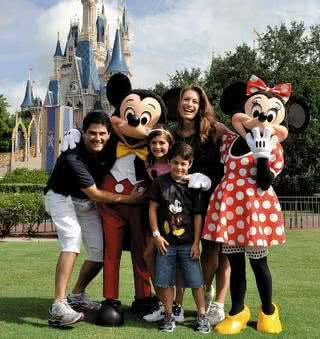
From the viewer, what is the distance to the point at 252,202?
12.9 feet

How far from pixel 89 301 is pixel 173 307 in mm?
857

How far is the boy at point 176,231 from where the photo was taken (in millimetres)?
3975

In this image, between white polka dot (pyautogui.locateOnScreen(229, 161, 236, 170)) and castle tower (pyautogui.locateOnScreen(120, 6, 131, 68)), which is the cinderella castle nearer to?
castle tower (pyautogui.locateOnScreen(120, 6, 131, 68))

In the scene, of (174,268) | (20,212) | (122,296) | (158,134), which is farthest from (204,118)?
(20,212)

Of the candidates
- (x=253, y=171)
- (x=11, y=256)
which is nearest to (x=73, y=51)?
(x=11, y=256)

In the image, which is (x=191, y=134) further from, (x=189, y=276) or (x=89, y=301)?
(x=89, y=301)

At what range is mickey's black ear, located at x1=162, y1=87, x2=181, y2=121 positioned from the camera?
480 cm

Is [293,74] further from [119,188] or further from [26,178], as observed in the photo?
[119,188]

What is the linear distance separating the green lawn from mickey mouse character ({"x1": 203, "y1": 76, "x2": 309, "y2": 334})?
0.25 m

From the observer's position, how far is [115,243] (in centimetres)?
430

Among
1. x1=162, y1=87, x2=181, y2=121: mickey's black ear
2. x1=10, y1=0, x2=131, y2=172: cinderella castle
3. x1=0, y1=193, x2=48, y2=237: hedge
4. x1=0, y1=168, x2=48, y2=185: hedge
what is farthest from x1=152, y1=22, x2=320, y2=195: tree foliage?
x1=10, y1=0, x2=131, y2=172: cinderella castle

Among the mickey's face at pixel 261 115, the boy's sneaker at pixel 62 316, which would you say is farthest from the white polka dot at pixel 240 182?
the boy's sneaker at pixel 62 316

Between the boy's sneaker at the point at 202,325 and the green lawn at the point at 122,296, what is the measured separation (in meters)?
0.07

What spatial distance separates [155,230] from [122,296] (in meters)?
1.62
